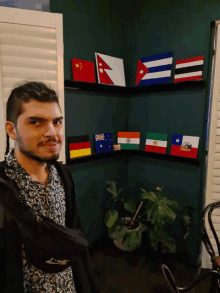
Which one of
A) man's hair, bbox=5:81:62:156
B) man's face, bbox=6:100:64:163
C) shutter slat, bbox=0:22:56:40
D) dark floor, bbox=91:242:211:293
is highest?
shutter slat, bbox=0:22:56:40

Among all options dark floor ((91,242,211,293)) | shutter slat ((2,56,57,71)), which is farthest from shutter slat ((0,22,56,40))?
dark floor ((91,242,211,293))

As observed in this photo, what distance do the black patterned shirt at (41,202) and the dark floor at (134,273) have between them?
1.03 m

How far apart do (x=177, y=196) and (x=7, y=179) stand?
1778 millimetres

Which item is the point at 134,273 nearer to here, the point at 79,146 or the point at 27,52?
the point at 79,146

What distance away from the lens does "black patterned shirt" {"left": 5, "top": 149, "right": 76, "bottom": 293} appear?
0.80 m

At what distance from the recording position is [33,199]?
82 cm

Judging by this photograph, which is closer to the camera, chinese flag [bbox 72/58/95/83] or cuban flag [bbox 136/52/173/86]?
chinese flag [bbox 72/58/95/83]

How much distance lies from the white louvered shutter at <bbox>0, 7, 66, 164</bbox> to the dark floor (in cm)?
147

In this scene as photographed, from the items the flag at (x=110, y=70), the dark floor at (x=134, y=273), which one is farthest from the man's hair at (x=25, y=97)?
the dark floor at (x=134, y=273)

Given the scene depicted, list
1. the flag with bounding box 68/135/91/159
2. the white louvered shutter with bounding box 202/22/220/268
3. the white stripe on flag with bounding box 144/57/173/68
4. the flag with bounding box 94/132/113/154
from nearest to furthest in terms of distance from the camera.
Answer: the white louvered shutter with bounding box 202/22/220/268
the flag with bounding box 68/135/91/159
the white stripe on flag with bounding box 144/57/173/68
the flag with bounding box 94/132/113/154

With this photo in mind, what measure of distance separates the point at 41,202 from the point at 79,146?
1.12m

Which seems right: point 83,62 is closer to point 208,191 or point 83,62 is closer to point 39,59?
point 39,59

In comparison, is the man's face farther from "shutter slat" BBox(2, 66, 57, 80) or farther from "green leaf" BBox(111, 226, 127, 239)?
"green leaf" BBox(111, 226, 127, 239)

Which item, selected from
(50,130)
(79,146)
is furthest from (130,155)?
(50,130)
